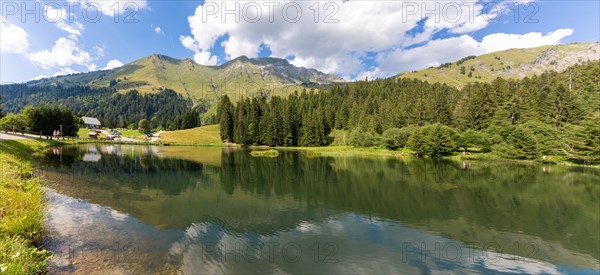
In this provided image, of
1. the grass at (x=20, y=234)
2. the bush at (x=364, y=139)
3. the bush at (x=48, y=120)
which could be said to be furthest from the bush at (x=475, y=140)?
the bush at (x=48, y=120)

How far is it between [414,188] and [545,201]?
13835mm

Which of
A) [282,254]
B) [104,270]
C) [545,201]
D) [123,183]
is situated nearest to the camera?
[104,270]

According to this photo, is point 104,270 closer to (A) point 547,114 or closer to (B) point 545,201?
(B) point 545,201

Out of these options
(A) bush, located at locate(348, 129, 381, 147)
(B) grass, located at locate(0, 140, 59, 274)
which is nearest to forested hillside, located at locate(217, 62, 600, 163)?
(A) bush, located at locate(348, 129, 381, 147)

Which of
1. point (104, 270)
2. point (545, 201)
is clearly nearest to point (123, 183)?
point (104, 270)

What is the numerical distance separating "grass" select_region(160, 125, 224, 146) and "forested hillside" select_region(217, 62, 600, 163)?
841cm

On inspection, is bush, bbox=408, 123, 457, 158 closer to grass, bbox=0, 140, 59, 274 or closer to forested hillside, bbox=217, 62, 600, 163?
forested hillside, bbox=217, 62, 600, 163

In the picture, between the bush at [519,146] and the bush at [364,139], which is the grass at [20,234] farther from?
the bush at [364,139]

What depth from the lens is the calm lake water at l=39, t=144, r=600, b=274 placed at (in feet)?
47.0

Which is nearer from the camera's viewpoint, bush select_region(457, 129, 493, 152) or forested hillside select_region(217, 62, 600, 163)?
forested hillside select_region(217, 62, 600, 163)

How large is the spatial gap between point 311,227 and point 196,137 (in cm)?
13155

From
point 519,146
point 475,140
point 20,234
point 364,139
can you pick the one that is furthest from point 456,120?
point 20,234

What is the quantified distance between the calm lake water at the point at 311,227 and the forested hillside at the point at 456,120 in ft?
158

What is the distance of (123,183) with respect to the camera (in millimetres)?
32375
